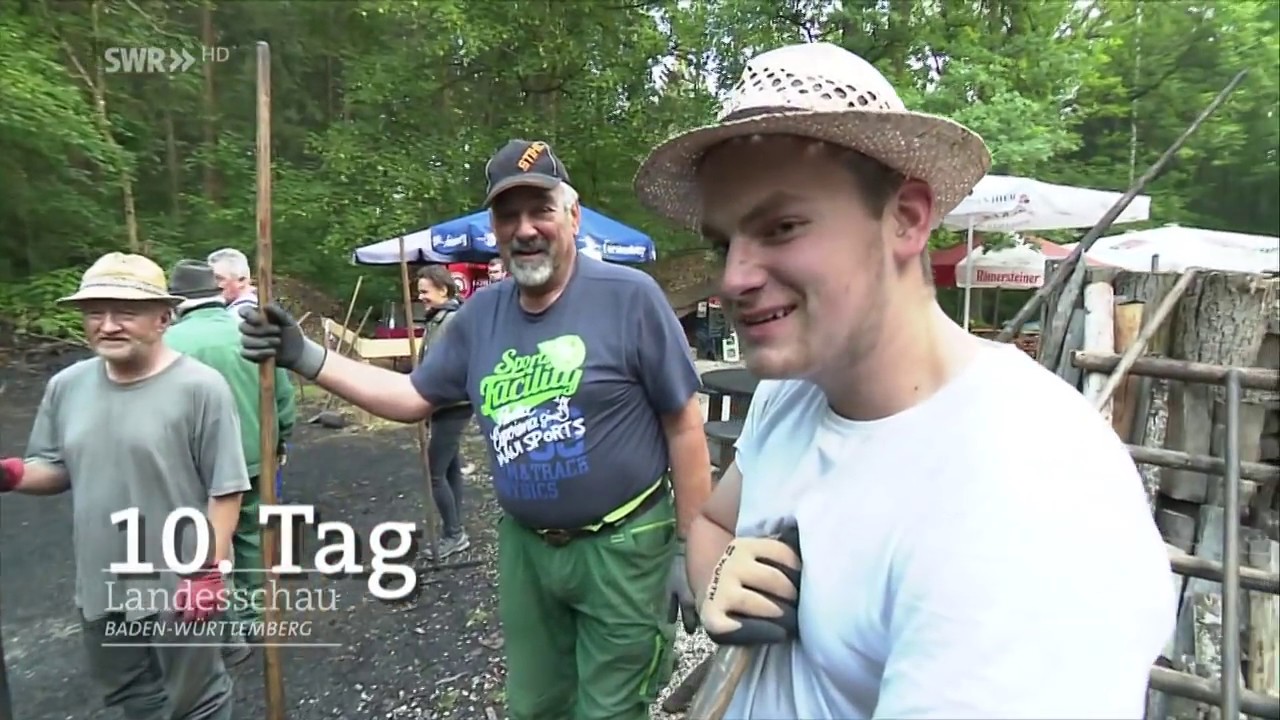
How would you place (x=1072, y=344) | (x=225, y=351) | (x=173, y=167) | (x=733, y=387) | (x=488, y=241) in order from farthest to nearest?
(x=488, y=241)
(x=173, y=167)
(x=733, y=387)
(x=225, y=351)
(x=1072, y=344)

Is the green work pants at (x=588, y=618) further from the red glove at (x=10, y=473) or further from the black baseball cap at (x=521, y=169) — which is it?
the red glove at (x=10, y=473)

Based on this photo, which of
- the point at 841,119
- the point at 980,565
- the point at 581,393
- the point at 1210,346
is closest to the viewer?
the point at 980,565

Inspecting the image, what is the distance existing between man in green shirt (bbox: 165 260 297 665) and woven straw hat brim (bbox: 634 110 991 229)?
3118mm

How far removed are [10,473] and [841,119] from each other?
2819 mm

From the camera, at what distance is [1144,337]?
291 centimetres

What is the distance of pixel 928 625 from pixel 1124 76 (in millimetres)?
19611

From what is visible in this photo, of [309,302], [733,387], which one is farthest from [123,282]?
[309,302]

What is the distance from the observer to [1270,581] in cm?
257

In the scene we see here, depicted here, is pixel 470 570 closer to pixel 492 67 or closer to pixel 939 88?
pixel 939 88

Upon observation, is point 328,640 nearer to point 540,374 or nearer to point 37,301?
point 37,301

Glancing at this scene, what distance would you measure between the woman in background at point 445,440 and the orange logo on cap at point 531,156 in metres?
2.65

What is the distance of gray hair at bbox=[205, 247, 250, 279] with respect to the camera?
4.44 metres

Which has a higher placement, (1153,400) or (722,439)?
(1153,400)

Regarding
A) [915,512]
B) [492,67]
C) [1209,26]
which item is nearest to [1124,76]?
[1209,26]
